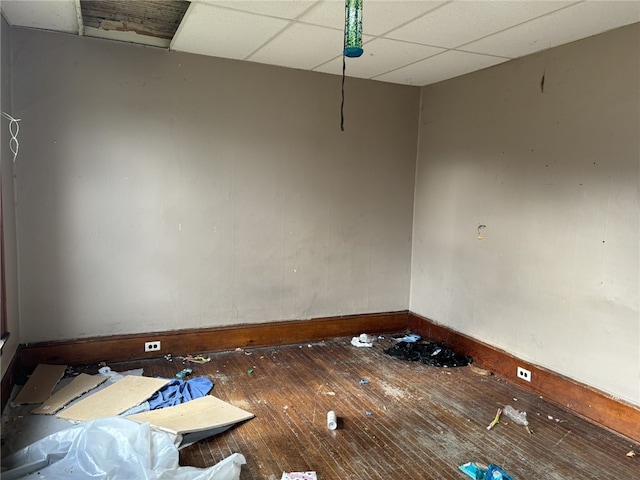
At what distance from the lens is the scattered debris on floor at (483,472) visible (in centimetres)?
244

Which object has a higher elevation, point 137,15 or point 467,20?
point 137,15

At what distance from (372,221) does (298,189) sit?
2.97 feet

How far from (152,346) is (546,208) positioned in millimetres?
3462

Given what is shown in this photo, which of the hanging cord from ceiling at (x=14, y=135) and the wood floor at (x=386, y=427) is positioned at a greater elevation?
the hanging cord from ceiling at (x=14, y=135)

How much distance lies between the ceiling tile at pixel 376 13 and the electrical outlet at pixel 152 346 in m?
2.89

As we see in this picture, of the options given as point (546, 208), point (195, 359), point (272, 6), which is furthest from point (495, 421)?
point (272, 6)

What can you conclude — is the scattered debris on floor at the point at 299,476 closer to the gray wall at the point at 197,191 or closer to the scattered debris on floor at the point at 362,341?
the gray wall at the point at 197,191

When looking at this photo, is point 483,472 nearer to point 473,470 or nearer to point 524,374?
point 473,470

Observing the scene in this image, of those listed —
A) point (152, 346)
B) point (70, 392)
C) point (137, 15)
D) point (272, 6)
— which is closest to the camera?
point (272, 6)

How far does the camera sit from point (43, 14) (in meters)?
3.12

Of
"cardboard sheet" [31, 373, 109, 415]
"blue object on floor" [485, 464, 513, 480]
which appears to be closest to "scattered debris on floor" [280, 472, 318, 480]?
"blue object on floor" [485, 464, 513, 480]

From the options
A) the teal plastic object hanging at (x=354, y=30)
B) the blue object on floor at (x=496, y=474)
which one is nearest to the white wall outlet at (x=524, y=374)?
the blue object on floor at (x=496, y=474)

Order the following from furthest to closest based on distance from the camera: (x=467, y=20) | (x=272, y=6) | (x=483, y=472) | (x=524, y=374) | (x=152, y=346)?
(x=152, y=346), (x=524, y=374), (x=467, y=20), (x=272, y=6), (x=483, y=472)

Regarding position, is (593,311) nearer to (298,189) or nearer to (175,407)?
(298,189)
